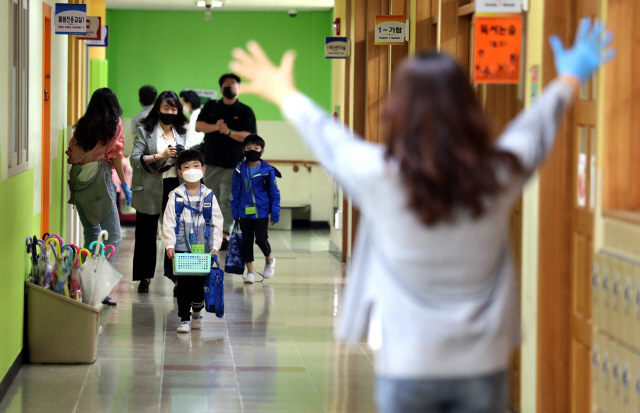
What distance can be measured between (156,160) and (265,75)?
17.1 ft

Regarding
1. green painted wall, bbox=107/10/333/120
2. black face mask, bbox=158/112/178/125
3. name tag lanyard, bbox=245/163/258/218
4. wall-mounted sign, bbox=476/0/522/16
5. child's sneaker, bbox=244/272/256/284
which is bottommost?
child's sneaker, bbox=244/272/256/284

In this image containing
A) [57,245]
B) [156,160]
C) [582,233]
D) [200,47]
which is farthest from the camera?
[200,47]

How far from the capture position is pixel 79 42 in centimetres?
988

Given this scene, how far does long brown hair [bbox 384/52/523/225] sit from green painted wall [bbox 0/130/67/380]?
10.3 ft

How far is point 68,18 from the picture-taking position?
23.6 feet

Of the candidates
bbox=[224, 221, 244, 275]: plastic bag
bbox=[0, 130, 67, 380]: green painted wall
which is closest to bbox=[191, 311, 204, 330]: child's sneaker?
bbox=[0, 130, 67, 380]: green painted wall

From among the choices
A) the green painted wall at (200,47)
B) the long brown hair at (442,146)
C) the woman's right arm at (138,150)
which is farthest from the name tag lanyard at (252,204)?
the green painted wall at (200,47)

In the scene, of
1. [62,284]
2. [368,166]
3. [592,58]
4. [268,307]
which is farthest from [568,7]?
[268,307]

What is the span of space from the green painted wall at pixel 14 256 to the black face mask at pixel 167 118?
71.6 inches

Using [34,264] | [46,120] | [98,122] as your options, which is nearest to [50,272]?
[34,264]

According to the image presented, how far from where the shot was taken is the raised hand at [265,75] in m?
2.17

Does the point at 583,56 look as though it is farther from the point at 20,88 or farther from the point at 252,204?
the point at 252,204

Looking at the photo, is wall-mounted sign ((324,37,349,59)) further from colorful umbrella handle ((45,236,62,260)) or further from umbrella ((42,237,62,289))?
umbrella ((42,237,62,289))

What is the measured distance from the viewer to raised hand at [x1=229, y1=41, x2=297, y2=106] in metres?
2.17
